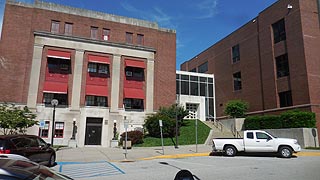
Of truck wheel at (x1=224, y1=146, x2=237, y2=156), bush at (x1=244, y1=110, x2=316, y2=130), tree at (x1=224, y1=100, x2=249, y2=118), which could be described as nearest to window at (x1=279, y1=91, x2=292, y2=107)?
bush at (x1=244, y1=110, x2=316, y2=130)

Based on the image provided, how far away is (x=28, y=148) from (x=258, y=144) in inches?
576

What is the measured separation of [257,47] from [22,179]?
1463 inches

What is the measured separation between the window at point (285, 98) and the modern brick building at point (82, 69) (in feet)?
44.9

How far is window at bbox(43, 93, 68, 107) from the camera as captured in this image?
99.4ft

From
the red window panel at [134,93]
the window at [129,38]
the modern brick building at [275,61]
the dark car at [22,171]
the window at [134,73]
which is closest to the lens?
the dark car at [22,171]

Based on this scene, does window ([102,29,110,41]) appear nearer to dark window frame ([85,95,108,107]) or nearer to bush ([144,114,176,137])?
dark window frame ([85,95,108,107])

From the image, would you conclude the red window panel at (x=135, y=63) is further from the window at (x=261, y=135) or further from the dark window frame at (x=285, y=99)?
the window at (x=261, y=135)

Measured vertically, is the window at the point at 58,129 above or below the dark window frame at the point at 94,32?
below

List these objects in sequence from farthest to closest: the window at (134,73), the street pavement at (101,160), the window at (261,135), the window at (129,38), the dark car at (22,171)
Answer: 1. the window at (129,38)
2. the window at (134,73)
3. the window at (261,135)
4. the street pavement at (101,160)
5. the dark car at (22,171)

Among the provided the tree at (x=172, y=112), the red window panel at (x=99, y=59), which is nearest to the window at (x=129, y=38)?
the red window panel at (x=99, y=59)

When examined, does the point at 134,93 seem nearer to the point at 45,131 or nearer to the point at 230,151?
the point at 45,131

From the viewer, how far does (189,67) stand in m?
56.0

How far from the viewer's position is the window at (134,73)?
34319 millimetres

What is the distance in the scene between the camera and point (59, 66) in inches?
1231
